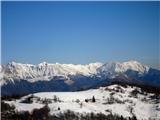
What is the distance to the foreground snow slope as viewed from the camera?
13988cm

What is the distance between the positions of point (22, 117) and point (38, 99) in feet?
98.7

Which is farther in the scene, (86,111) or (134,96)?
(134,96)

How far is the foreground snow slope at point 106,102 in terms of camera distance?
459 ft

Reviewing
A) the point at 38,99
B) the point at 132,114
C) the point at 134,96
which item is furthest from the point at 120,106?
the point at 38,99

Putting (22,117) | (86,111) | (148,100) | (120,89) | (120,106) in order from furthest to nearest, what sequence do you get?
(120,89) → (148,100) → (120,106) → (86,111) → (22,117)

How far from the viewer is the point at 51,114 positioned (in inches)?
5084

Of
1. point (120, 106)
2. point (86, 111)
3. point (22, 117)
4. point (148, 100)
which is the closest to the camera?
point (22, 117)

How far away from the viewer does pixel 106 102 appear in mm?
157625

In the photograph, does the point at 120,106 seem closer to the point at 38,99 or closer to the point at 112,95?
the point at 112,95

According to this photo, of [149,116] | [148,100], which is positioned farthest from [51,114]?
[148,100]

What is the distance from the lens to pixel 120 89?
601 ft

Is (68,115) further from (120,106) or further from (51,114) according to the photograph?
(120,106)

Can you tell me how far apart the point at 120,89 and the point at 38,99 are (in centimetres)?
4671

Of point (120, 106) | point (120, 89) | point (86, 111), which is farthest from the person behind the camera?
point (120, 89)
